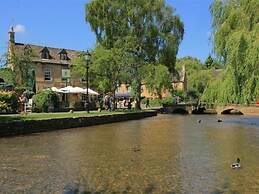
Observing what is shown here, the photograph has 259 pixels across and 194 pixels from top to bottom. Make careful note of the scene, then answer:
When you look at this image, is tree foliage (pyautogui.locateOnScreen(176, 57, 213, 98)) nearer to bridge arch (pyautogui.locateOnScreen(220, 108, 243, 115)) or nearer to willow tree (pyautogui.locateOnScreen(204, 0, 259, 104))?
bridge arch (pyautogui.locateOnScreen(220, 108, 243, 115))

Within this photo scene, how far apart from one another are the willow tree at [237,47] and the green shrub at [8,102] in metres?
13.9

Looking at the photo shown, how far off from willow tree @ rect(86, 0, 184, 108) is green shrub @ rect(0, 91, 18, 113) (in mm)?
19794

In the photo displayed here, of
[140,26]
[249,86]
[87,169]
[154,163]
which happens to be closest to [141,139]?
[249,86]

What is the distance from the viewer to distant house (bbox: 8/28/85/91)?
62.0 m

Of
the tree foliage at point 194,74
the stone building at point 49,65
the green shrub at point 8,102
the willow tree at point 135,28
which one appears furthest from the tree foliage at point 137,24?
the tree foliage at point 194,74

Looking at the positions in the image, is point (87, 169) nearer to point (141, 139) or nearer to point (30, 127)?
point (141, 139)

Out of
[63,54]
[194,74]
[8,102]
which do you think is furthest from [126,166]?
[194,74]

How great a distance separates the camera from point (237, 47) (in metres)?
25.0

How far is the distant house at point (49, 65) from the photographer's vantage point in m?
62.0

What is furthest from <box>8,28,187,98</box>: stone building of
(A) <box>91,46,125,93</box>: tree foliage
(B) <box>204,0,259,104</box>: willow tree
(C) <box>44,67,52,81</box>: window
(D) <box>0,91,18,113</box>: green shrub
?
(B) <box>204,0,259,104</box>: willow tree

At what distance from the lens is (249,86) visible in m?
24.7

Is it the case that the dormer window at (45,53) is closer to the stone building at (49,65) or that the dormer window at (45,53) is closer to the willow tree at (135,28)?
the stone building at (49,65)

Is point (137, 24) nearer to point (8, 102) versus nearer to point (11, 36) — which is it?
point (11, 36)

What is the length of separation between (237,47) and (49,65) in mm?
43558
